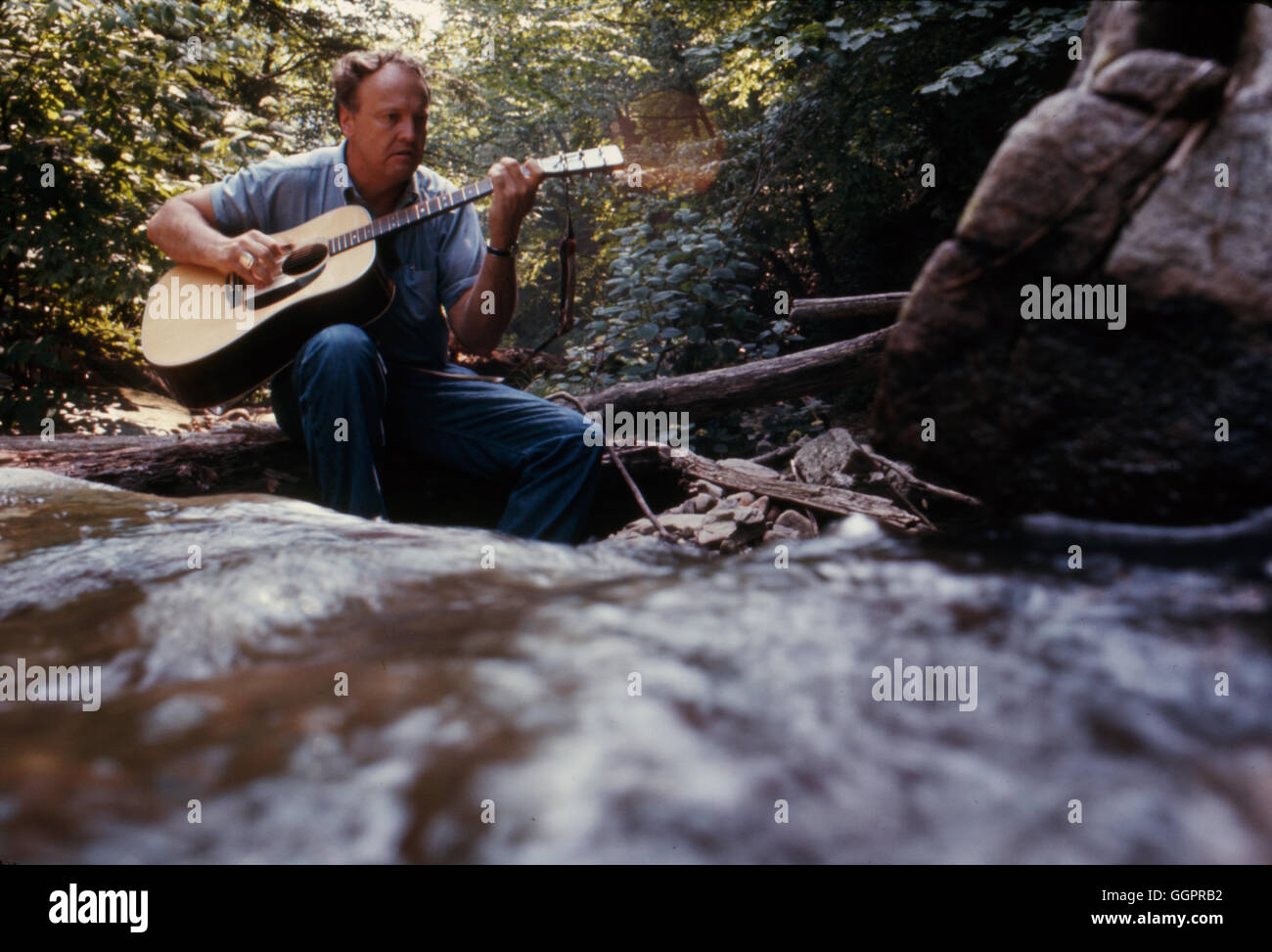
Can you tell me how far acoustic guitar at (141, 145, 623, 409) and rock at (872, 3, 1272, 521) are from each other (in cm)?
227

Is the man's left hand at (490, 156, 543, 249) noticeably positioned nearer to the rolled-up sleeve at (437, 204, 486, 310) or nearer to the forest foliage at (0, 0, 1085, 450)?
the rolled-up sleeve at (437, 204, 486, 310)

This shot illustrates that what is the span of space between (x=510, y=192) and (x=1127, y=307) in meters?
2.37

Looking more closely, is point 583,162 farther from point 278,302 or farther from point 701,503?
point 701,503

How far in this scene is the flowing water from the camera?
0.63m

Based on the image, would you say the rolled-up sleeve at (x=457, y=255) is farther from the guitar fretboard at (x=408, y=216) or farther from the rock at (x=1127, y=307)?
the rock at (x=1127, y=307)

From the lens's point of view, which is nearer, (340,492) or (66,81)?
(340,492)

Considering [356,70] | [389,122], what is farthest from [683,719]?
[356,70]

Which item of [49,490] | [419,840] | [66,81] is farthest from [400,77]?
[66,81]

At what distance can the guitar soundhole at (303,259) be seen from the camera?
10.3ft

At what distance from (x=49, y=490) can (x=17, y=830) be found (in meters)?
1.84

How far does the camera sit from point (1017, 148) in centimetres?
110

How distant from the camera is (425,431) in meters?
3.14

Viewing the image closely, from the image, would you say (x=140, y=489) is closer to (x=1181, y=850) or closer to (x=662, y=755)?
(x=662, y=755)
